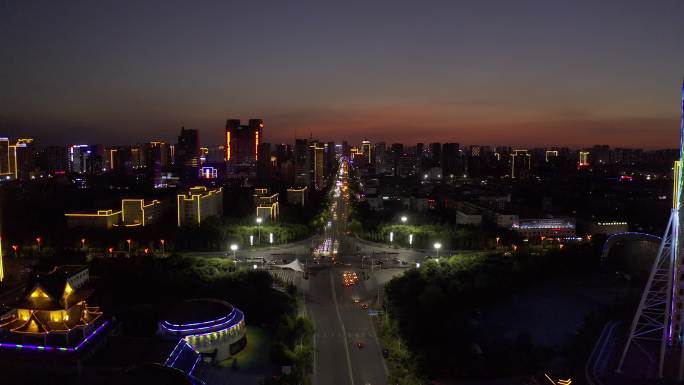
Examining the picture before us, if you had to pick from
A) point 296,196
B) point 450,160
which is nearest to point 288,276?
point 296,196

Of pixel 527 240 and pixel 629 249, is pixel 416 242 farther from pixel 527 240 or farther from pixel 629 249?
pixel 629 249

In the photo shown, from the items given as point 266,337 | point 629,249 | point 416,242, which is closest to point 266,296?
point 266,337

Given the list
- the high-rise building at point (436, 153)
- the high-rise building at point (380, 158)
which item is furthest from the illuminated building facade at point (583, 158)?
the high-rise building at point (380, 158)

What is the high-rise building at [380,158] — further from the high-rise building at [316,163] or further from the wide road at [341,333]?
the wide road at [341,333]

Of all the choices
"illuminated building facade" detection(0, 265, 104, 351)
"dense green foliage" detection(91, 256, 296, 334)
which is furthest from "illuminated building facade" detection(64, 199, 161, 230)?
"illuminated building facade" detection(0, 265, 104, 351)

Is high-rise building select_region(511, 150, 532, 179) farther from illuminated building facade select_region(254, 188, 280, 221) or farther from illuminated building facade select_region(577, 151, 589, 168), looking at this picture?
illuminated building facade select_region(254, 188, 280, 221)

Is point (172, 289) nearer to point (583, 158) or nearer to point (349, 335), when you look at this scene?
point (349, 335)
